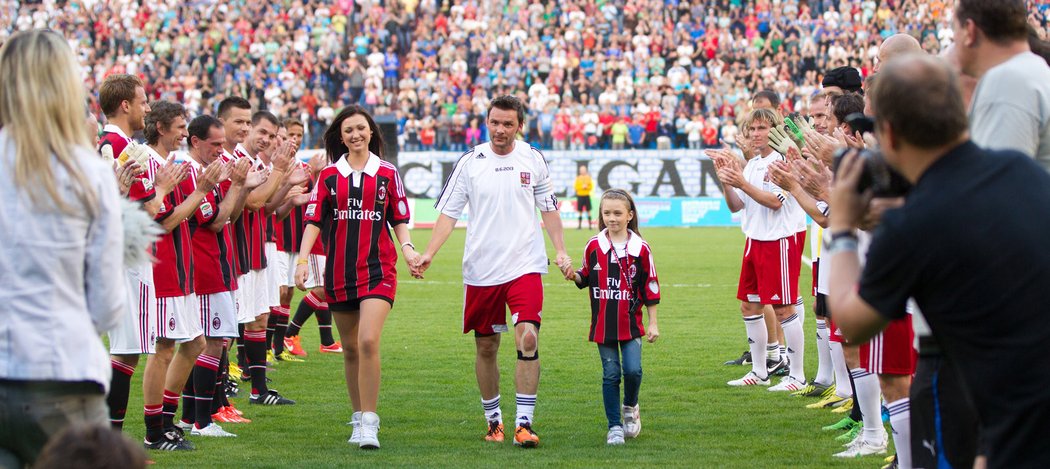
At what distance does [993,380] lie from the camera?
10.1 ft

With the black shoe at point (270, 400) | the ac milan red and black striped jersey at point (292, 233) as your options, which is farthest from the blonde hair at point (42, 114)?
the ac milan red and black striped jersey at point (292, 233)

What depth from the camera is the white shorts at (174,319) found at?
287 inches

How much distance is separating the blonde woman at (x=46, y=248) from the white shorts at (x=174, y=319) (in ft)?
12.3

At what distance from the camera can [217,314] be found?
319 inches

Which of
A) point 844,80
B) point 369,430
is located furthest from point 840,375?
point 369,430

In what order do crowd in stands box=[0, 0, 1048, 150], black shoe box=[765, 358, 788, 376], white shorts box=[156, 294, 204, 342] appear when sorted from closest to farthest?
white shorts box=[156, 294, 204, 342]
black shoe box=[765, 358, 788, 376]
crowd in stands box=[0, 0, 1048, 150]

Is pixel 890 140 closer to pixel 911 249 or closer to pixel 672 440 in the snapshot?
pixel 911 249

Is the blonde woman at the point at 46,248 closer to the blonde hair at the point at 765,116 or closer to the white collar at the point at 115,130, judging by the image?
the white collar at the point at 115,130

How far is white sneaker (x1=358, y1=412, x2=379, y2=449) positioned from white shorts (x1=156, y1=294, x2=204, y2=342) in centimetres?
129

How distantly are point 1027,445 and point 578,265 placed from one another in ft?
62.0

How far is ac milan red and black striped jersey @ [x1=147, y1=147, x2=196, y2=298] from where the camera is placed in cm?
733

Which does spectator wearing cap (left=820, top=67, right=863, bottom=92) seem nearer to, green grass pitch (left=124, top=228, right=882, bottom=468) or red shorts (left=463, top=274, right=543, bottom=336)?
green grass pitch (left=124, top=228, right=882, bottom=468)

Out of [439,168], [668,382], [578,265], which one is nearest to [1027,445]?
[668,382]

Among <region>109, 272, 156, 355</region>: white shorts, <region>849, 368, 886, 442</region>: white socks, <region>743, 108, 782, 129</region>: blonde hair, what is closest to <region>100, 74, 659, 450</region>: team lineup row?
<region>109, 272, 156, 355</region>: white shorts
